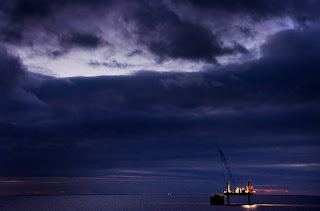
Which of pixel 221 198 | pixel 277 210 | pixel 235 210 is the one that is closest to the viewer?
pixel 235 210

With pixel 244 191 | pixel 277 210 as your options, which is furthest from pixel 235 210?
pixel 277 210

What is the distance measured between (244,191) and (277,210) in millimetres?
19758

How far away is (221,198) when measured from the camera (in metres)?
198

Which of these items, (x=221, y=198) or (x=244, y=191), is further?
(x=221, y=198)

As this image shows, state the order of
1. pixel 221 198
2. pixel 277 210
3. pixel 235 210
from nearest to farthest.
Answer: pixel 235 210 → pixel 277 210 → pixel 221 198

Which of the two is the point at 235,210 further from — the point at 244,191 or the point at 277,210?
the point at 277,210

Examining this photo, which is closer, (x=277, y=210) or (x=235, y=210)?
(x=235, y=210)

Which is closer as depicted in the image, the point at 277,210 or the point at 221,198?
the point at 277,210

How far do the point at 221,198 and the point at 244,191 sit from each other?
21.0m

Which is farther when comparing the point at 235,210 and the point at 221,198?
the point at 221,198

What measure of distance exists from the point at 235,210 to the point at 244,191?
14.0 meters

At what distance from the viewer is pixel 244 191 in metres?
180

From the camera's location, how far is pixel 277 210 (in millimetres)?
182125

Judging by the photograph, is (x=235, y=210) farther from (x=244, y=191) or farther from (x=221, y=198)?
(x=221, y=198)
